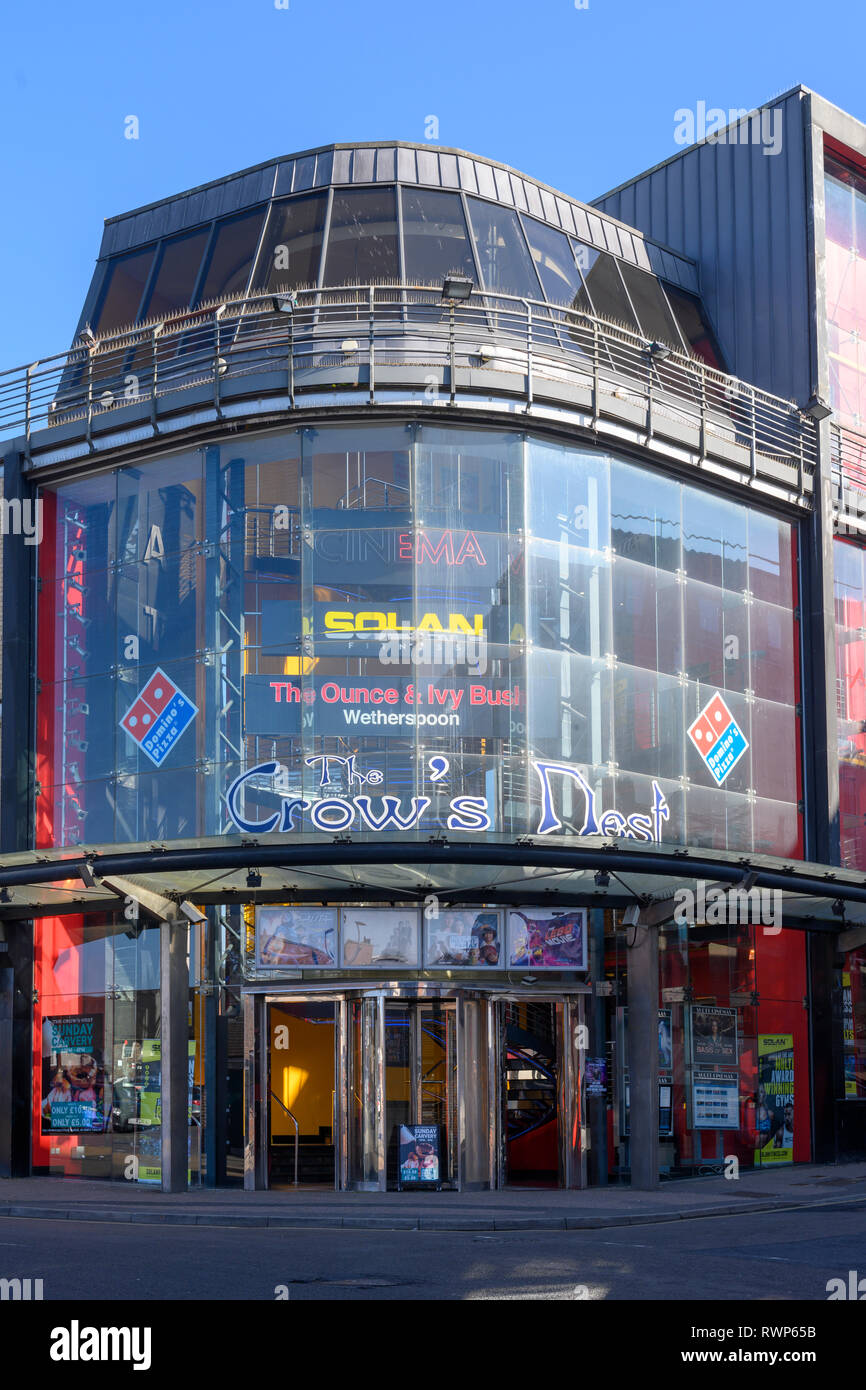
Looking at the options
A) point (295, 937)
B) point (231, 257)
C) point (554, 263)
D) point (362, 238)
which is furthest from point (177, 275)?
point (295, 937)

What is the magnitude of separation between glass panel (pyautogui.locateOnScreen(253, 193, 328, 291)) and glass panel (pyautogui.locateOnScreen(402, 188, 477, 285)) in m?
1.55

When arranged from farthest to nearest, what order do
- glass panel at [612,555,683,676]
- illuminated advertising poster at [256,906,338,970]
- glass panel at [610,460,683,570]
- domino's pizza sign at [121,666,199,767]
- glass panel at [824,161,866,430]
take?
1. glass panel at [824,161,866,430]
2. glass panel at [610,460,683,570]
3. glass panel at [612,555,683,676]
4. domino's pizza sign at [121,666,199,767]
5. illuminated advertising poster at [256,906,338,970]

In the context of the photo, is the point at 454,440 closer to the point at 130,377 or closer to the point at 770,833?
the point at 130,377

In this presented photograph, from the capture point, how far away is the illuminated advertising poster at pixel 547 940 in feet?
83.0

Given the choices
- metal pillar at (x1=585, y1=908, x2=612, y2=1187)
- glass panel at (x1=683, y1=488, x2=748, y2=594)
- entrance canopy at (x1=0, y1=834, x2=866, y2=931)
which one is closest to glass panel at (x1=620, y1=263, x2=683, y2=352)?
glass panel at (x1=683, y1=488, x2=748, y2=594)

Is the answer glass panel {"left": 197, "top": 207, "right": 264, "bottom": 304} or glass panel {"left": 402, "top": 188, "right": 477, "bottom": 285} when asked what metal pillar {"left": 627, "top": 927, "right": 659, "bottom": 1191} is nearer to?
glass panel {"left": 402, "top": 188, "right": 477, "bottom": 285}

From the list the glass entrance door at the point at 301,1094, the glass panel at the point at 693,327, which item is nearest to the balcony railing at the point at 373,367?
the glass panel at the point at 693,327

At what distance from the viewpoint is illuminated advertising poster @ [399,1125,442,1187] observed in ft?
77.7

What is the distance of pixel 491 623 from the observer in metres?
25.2

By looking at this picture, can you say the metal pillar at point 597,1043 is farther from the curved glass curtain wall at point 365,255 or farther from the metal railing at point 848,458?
the metal railing at point 848,458

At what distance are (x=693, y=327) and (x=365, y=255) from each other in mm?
9428

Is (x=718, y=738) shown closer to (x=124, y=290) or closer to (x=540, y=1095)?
(x=540, y=1095)

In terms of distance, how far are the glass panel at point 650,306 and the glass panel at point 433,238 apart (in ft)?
16.4

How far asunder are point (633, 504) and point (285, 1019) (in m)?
10.3
